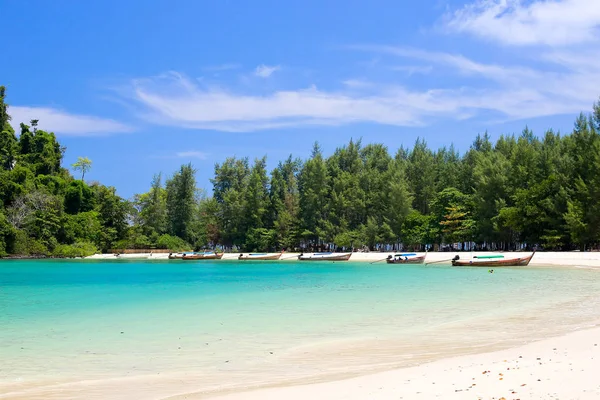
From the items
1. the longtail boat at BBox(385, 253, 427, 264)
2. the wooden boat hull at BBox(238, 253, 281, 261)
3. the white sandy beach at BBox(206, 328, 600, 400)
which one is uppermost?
the white sandy beach at BBox(206, 328, 600, 400)

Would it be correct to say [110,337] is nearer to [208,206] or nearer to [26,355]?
[26,355]

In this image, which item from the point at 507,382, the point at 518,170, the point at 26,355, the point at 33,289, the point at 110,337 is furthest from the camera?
the point at 518,170

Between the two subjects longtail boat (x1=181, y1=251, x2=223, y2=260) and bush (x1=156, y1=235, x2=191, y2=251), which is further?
bush (x1=156, y1=235, x2=191, y2=251)

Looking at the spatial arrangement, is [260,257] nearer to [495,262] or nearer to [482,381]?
[495,262]

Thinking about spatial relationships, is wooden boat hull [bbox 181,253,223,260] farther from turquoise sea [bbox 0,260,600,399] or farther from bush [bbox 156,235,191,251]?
turquoise sea [bbox 0,260,600,399]

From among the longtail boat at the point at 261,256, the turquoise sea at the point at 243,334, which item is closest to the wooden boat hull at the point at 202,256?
the longtail boat at the point at 261,256

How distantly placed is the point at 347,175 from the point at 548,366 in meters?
63.5

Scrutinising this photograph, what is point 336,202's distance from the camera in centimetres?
6725

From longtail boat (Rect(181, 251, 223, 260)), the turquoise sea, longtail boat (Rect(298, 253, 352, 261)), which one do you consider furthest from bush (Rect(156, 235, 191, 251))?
the turquoise sea

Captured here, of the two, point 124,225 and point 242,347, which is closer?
point 242,347

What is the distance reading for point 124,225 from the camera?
244 feet

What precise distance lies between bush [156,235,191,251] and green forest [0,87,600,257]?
0.51 feet

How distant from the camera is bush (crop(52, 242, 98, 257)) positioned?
6122 centimetres

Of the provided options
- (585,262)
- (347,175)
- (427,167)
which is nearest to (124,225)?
(347,175)
